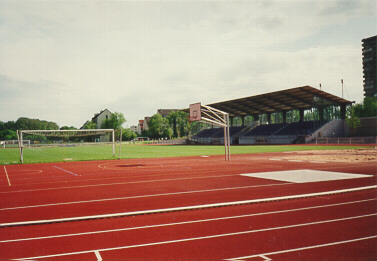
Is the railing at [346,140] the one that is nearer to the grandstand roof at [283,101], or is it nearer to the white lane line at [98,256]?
the grandstand roof at [283,101]

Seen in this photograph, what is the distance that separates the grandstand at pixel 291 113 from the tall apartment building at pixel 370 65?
69971 mm

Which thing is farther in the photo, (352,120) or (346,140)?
(352,120)

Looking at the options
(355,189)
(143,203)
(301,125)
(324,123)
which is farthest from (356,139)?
(143,203)

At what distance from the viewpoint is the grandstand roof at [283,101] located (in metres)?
50.7

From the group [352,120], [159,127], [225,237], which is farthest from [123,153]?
[159,127]

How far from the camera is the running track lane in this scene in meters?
5.22

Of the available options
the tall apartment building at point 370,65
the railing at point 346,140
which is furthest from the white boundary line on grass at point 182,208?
the tall apartment building at point 370,65

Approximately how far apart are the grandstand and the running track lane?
43342 millimetres

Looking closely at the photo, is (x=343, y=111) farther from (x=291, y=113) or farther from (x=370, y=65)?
(x=370, y=65)

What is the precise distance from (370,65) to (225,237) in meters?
136

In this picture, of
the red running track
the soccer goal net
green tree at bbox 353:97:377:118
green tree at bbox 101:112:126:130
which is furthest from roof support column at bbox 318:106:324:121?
green tree at bbox 101:112:126:130

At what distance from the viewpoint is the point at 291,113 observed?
66750mm

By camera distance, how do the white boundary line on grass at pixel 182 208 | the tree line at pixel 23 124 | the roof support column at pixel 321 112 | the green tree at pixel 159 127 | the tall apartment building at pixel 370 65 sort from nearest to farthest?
the white boundary line on grass at pixel 182 208 → the roof support column at pixel 321 112 → the green tree at pixel 159 127 → the tall apartment building at pixel 370 65 → the tree line at pixel 23 124

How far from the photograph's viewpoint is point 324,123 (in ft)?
178
